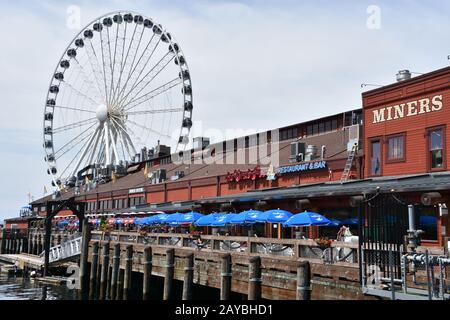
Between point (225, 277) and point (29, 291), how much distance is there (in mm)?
22881

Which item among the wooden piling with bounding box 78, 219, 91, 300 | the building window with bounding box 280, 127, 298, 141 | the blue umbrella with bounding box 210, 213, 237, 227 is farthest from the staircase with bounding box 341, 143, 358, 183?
the wooden piling with bounding box 78, 219, 91, 300

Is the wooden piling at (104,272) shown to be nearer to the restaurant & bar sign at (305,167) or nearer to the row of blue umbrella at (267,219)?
the row of blue umbrella at (267,219)

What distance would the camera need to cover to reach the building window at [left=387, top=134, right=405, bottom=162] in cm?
2878

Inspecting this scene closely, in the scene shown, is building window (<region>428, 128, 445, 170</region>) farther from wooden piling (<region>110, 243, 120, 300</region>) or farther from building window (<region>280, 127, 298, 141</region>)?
building window (<region>280, 127, 298, 141</region>)

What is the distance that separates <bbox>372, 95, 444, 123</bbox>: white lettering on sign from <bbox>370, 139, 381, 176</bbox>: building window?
1226 mm

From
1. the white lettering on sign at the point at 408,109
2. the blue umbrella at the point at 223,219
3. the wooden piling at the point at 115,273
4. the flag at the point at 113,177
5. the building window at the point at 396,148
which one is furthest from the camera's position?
the flag at the point at 113,177

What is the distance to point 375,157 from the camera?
3061 centimetres

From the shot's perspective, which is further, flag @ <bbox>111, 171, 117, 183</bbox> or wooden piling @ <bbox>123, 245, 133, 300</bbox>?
flag @ <bbox>111, 171, 117, 183</bbox>

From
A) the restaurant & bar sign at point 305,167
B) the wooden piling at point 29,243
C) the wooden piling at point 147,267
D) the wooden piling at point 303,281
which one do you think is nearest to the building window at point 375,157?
the restaurant & bar sign at point 305,167

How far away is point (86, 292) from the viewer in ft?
126

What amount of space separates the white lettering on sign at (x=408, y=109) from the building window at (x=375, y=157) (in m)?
1.23

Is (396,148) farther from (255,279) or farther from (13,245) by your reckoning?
(13,245)

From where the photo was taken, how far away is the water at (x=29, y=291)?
37094 mm
